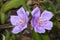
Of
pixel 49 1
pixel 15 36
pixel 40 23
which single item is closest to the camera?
pixel 40 23

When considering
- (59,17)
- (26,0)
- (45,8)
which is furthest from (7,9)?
(59,17)

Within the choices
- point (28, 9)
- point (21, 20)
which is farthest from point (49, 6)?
point (21, 20)

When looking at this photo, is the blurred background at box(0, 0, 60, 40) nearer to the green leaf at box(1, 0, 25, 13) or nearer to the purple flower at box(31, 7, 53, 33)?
the green leaf at box(1, 0, 25, 13)

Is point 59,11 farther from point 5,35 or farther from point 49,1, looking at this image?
point 5,35

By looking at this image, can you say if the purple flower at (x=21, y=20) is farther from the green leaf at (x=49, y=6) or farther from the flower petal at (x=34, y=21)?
the green leaf at (x=49, y=6)

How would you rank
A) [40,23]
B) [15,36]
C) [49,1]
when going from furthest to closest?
[49,1], [15,36], [40,23]

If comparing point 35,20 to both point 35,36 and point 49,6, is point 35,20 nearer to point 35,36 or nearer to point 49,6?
point 35,36

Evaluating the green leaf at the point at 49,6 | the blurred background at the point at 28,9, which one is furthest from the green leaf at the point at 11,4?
the green leaf at the point at 49,6

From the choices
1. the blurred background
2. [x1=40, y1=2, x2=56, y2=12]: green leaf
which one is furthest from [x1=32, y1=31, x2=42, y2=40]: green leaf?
[x1=40, y1=2, x2=56, y2=12]: green leaf
